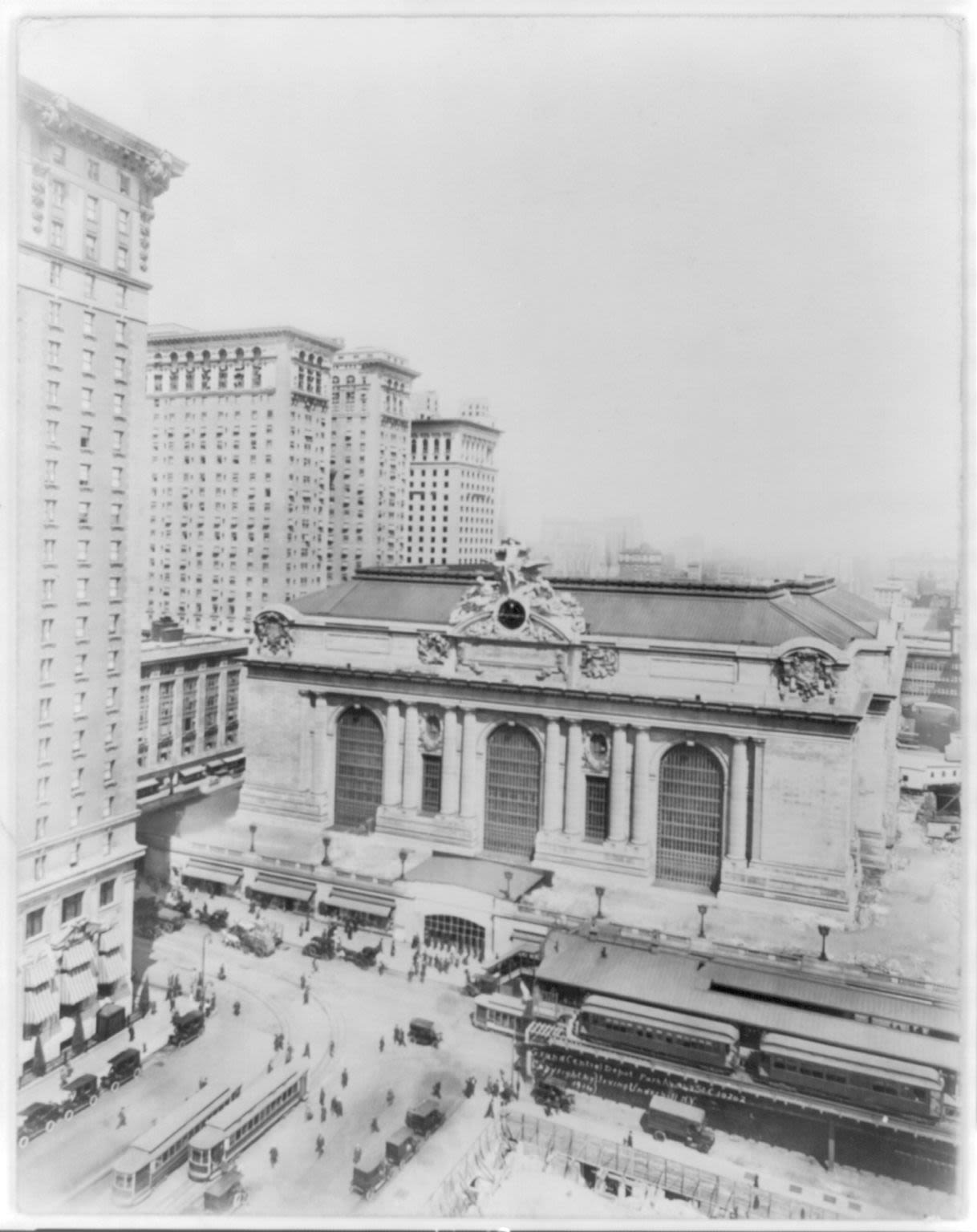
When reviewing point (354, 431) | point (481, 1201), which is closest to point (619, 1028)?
point (481, 1201)

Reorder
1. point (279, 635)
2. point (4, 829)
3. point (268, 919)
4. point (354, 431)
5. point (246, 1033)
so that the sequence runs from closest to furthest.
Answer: point (4, 829), point (246, 1033), point (268, 919), point (279, 635), point (354, 431)

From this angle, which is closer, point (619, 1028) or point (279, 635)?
point (619, 1028)

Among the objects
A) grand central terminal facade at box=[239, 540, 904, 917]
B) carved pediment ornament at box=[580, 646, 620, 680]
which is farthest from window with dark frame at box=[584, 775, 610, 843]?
carved pediment ornament at box=[580, 646, 620, 680]

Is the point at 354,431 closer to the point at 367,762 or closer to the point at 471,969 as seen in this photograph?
the point at 367,762

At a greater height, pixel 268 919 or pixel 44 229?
pixel 44 229

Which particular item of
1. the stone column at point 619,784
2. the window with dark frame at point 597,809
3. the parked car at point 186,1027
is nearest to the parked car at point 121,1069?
the parked car at point 186,1027

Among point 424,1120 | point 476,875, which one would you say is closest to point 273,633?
point 476,875
